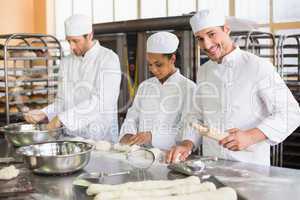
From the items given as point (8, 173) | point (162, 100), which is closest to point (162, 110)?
point (162, 100)

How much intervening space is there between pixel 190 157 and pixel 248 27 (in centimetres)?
204

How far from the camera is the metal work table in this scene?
1369mm

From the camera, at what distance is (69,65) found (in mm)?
2787

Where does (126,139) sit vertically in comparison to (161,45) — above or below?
below

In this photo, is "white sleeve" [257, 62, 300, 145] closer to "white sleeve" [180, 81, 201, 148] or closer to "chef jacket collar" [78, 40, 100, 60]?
"white sleeve" [180, 81, 201, 148]

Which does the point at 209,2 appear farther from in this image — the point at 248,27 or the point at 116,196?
the point at 116,196

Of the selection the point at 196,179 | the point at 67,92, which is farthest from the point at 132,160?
the point at 67,92

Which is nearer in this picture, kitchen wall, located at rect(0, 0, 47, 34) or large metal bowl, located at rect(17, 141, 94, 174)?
large metal bowl, located at rect(17, 141, 94, 174)

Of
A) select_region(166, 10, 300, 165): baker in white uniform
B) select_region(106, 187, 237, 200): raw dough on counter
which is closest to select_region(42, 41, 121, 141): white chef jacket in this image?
select_region(166, 10, 300, 165): baker in white uniform

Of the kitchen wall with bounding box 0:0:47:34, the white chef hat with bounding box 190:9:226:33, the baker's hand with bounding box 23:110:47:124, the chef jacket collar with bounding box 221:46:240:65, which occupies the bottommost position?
the baker's hand with bounding box 23:110:47:124

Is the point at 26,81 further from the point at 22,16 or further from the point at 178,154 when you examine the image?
the point at 22,16

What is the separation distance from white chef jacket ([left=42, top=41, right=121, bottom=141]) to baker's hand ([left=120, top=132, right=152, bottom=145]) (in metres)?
0.34

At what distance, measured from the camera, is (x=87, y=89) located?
2648mm

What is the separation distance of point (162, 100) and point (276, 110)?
76 cm
